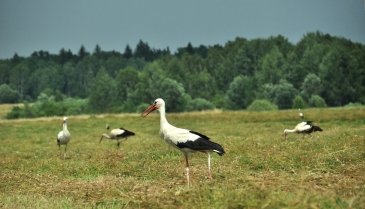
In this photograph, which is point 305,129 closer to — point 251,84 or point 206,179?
point 206,179

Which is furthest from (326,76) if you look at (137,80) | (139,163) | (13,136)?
(139,163)


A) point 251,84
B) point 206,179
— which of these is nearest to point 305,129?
point 206,179

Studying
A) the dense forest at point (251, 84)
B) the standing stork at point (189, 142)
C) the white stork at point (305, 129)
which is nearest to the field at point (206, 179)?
the standing stork at point (189, 142)

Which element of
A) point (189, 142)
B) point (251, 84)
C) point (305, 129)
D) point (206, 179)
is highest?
point (251, 84)

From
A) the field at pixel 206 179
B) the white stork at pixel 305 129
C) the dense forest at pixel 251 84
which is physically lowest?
the field at pixel 206 179

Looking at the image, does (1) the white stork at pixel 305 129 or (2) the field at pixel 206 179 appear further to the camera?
(1) the white stork at pixel 305 129

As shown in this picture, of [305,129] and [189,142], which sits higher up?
[189,142]

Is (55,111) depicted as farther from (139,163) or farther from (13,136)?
(139,163)

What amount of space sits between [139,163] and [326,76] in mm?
121206

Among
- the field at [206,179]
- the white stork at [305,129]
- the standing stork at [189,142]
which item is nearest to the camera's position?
the field at [206,179]

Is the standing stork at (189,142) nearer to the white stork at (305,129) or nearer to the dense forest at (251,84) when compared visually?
the white stork at (305,129)

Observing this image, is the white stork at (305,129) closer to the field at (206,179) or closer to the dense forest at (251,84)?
the field at (206,179)

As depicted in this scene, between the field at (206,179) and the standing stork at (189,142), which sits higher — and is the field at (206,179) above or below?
below

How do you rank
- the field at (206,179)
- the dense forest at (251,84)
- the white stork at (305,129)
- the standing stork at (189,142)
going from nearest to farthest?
the field at (206,179) → the standing stork at (189,142) → the white stork at (305,129) → the dense forest at (251,84)
